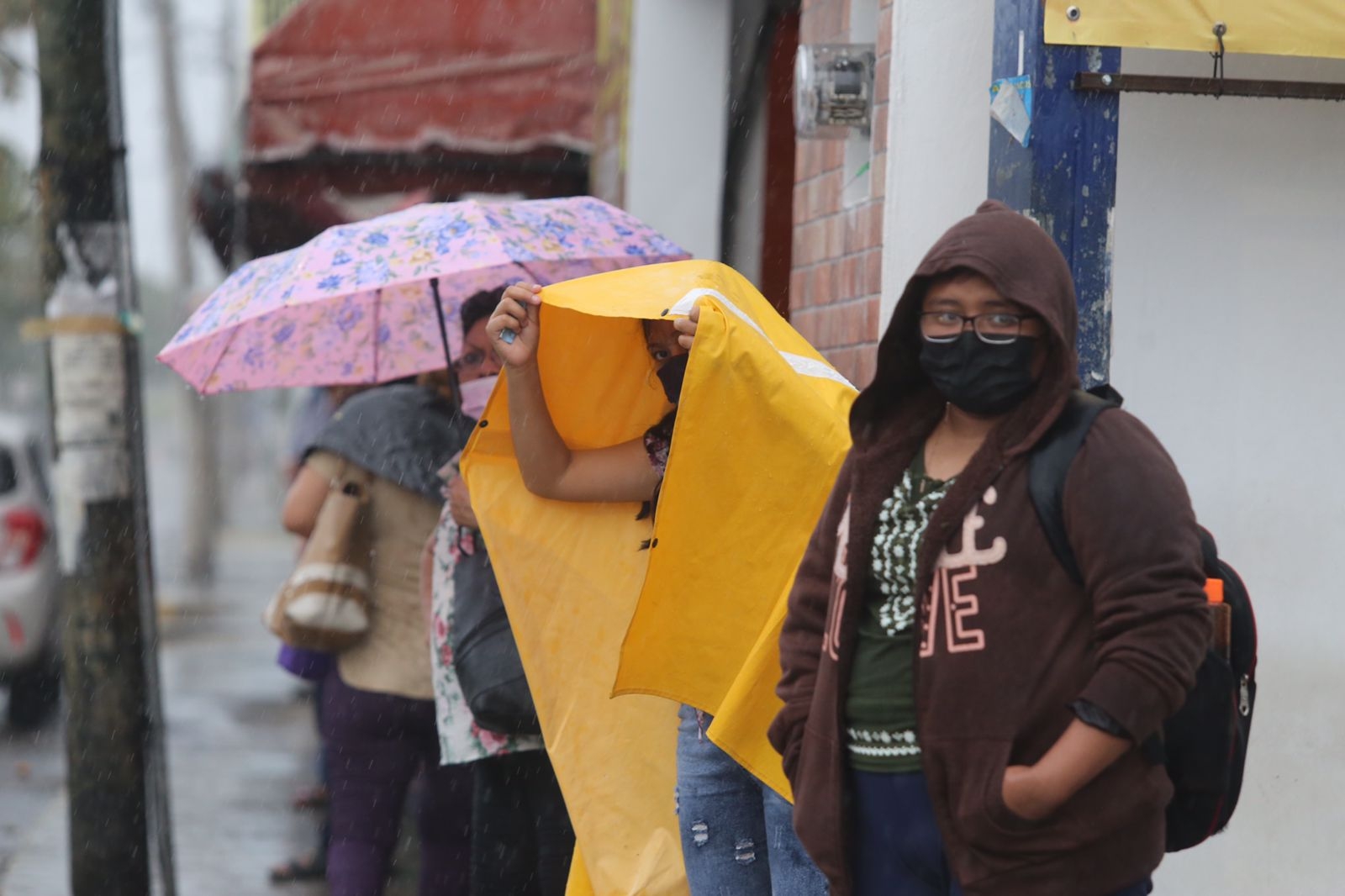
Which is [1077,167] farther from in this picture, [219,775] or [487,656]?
[219,775]

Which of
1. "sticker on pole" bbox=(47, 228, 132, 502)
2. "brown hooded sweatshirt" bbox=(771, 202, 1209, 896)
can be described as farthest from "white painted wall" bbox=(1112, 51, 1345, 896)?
"sticker on pole" bbox=(47, 228, 132, 502)

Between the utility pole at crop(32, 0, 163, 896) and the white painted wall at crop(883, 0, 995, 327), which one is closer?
the white painted wall at crop(883, 0, 995, 327)

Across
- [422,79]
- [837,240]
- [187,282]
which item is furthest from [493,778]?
[187,282]

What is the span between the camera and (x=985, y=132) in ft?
13.5

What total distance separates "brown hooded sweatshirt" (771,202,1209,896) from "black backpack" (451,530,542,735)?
1764 mm

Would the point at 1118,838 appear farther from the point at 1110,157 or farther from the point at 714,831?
the point at 1110,157

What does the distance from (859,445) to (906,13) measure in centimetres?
182

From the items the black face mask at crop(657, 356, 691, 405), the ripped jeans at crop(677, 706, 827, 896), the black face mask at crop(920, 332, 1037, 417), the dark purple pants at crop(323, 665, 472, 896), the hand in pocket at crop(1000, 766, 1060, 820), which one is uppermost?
the black face mask at crop(920, 332, 1037, 417)

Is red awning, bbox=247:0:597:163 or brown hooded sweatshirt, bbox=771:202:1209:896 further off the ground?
red awning, bbox=247:0:597:163

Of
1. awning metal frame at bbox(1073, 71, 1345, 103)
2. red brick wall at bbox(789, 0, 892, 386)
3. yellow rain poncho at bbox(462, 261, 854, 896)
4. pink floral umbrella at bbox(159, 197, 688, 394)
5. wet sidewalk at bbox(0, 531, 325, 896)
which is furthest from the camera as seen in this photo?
wet sidewalk at bbox(0, 531, 325, 896)

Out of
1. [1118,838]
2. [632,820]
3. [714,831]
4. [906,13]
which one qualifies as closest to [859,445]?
[1118,838]

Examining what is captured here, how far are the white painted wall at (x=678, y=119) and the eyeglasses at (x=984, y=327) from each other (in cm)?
475

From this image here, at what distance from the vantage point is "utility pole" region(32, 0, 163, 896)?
5.68 metres

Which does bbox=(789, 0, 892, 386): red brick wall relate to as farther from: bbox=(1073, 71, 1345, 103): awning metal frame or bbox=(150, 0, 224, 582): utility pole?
bbox=(150, 0, 224, 582): utility pole
